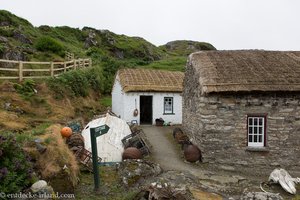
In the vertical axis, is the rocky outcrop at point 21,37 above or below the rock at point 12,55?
above

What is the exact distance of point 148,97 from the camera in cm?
2397

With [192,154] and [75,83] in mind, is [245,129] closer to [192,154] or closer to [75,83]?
[192,154]

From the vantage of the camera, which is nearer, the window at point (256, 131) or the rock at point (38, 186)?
the rock at point (38, 186)

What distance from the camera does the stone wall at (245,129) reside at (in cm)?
1411

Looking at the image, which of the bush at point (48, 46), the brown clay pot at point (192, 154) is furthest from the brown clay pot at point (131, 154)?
the bush at point (48, 46)

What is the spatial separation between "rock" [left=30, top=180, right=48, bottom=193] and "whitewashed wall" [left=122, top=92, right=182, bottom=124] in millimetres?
13355

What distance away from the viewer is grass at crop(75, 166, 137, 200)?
10078 millimetres

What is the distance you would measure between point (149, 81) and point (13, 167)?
1545cm

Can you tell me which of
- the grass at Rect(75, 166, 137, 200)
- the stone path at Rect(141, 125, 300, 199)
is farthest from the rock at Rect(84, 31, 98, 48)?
the grass at Rect(75, 166, 137, 200)

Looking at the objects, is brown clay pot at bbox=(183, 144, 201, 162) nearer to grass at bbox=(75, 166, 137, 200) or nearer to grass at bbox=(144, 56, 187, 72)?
grass at bbox=(75, 166, 137, 200)

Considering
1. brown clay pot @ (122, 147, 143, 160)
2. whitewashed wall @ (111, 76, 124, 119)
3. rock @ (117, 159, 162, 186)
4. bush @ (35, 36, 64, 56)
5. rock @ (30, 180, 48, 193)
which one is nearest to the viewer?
rock @ (30, 180, 48, 193)

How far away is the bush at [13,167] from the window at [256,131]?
9418 millimetres

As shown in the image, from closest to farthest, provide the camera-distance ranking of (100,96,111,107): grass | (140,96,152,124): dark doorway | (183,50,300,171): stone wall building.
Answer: (183,50,300,171): stone wall building → (140,96,152,124): dark doorway → (100,96,111,107): grass

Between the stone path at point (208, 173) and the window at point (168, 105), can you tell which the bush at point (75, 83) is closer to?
the window at point (168, 105)
